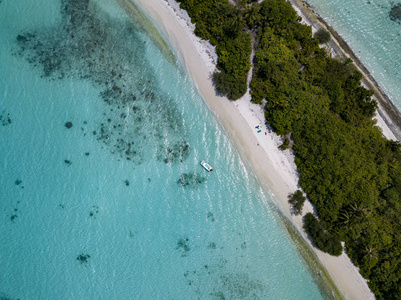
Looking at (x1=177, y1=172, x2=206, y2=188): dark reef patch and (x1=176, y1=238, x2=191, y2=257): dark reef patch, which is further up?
(x1=177, y1=172, x2=206, y2=188): dark reef patch

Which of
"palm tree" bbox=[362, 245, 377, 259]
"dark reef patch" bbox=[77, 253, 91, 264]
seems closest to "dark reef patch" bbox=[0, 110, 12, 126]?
"dark reef patch" bbox=[77, 253, 91, 264]

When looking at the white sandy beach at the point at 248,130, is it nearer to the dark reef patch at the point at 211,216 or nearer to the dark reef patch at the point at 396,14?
the dark reef patch at the point at 211,216

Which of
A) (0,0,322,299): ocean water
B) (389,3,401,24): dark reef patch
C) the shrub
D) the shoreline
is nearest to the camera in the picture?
(0,0,322,299): ocean water

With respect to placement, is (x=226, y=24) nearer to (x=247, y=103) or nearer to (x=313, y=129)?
(x=247, y=103)

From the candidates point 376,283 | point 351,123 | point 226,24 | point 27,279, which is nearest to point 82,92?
point 226,24

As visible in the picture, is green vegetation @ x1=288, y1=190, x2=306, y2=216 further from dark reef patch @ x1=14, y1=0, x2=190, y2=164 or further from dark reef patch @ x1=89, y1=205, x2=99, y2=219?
dark reef patch @ x1=89, y1=205, x2=99, y2=219

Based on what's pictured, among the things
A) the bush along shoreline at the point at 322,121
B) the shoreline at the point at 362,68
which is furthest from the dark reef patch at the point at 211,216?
the shoreline at the point at 362,68

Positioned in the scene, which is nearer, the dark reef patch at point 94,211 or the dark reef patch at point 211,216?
the dark reef patch at point 94,211
